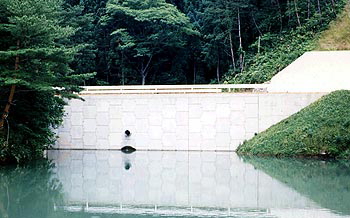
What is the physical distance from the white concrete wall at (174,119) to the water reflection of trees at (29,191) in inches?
215

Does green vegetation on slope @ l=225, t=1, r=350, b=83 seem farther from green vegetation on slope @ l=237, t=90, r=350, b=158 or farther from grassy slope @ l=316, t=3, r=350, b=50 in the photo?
green vegetation on slope @ l=237, t=90, r=350, b=158

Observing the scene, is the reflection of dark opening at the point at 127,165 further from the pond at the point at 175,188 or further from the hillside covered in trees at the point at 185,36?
the hillside covered in trees at the point at 185,36

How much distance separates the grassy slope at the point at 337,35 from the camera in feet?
94.5

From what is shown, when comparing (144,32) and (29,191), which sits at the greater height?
(144,32)

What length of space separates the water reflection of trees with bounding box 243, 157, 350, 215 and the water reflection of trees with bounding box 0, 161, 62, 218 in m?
5.23

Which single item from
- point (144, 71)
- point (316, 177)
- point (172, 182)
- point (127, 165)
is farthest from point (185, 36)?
point (172, 182)

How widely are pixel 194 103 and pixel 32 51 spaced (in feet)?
27.5

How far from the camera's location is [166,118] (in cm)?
2375

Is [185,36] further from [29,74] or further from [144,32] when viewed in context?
[29,74]

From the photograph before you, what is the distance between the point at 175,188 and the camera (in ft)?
46.2

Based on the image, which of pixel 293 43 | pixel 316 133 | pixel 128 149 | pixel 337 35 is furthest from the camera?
pixel 293 43

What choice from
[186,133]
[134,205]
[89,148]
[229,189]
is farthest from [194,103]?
[134,205]

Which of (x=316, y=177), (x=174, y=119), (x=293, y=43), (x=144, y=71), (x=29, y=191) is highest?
(x=293, y=43)

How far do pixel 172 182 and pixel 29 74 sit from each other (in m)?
5.33
